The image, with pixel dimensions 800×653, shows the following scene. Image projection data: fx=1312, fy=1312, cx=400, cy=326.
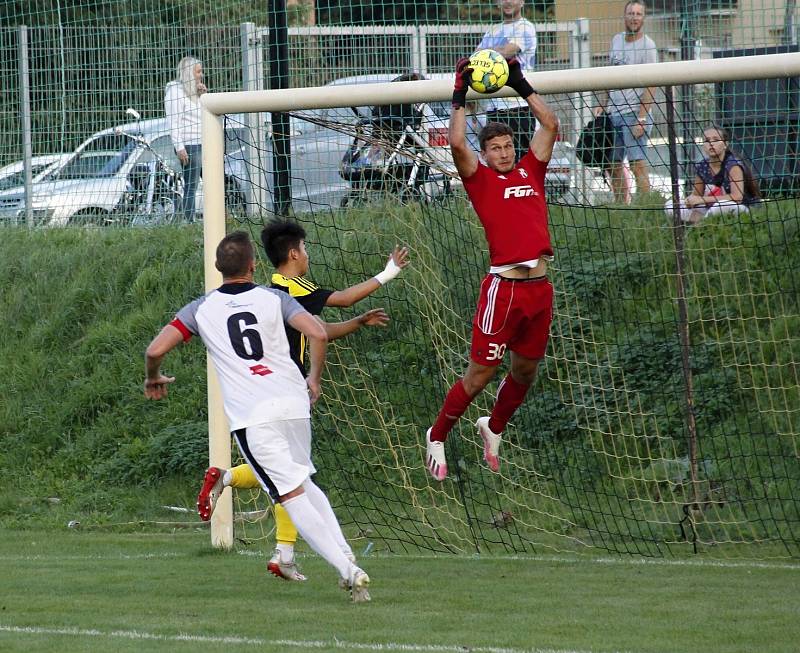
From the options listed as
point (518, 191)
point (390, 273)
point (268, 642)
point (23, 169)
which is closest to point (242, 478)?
point (390, 273)

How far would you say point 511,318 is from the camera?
8258 millimetres

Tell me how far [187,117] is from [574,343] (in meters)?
4.79

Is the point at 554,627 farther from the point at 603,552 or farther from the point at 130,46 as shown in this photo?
the point at 130,46

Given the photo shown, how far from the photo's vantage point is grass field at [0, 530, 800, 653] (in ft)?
20.4

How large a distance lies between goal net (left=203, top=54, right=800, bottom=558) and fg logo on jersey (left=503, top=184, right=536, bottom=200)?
213 cm

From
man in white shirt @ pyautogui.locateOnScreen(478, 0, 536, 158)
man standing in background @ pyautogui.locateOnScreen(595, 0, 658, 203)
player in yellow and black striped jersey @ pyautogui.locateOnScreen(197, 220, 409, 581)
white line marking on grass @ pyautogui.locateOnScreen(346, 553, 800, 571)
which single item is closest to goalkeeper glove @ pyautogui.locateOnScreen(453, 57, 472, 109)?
player in yellow and black striped jersey @ pyautogui.locateOnScreen(197, 220, 409, 581)

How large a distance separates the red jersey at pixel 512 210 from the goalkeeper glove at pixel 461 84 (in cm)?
45

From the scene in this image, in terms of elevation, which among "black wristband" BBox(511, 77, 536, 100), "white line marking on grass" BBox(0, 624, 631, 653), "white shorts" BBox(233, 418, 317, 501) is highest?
"black wristband" BBox(511, 77, 536, 100)

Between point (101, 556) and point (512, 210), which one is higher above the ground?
point (512, 210)

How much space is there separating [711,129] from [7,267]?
27.6 ft

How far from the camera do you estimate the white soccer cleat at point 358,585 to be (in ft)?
23.1

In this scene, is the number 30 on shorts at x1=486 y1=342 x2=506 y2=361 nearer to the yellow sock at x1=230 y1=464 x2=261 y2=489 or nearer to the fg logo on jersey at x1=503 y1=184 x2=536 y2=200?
the fg logo on jersey at x1=503 y1=184 x2=536 y2=200

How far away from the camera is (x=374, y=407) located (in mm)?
11867

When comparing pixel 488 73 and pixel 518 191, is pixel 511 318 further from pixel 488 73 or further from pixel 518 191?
pixel 488 73
